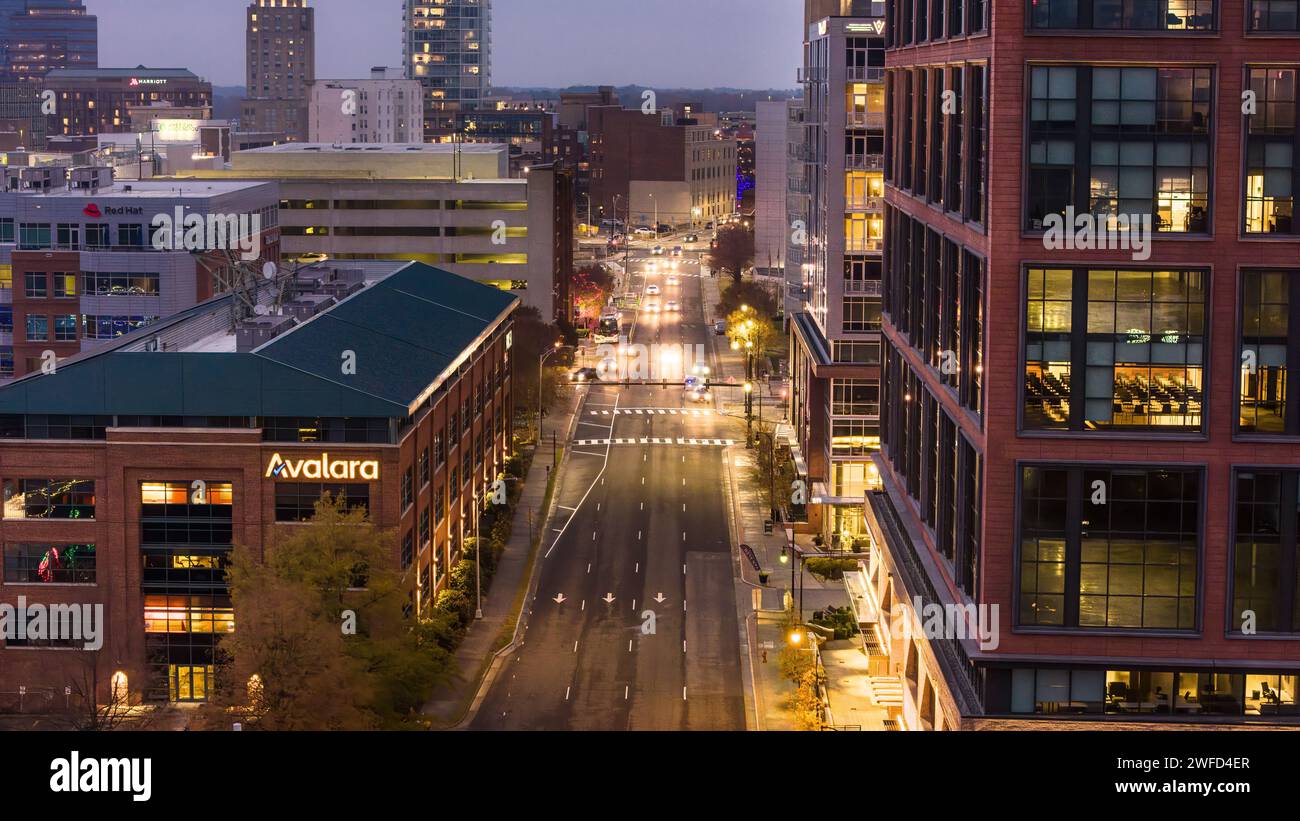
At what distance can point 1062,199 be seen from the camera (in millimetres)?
31156

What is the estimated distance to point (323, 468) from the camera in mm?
51219

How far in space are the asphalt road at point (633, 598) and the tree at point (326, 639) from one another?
4.54 meters

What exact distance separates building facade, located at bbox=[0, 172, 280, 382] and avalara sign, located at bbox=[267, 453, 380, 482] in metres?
37.1

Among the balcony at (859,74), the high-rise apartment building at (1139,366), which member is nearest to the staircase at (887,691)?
the high-rise apartment building at (1139,366)

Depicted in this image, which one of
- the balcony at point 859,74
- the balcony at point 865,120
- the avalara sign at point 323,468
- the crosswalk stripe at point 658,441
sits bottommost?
the crosswalk stripe at point 658,441

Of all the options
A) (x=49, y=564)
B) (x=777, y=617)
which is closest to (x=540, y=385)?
(x=777, y=617)

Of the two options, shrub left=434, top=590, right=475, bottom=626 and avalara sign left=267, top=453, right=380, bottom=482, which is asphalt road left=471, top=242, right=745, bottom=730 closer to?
shrub left=434, top=590, right=475, bottom=626

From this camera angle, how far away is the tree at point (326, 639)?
1527 inches

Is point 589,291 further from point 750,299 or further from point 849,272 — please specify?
point 849,272

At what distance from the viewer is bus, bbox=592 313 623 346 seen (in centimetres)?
14412

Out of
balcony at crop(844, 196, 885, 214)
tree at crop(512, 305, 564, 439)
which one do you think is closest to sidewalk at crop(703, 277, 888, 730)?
balcony at crop(844, 196, 885, 214)

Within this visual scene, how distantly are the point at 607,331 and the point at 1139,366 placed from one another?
117221 mm

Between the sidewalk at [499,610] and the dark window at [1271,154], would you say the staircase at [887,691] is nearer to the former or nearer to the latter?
the sidewalk at [499,610]
